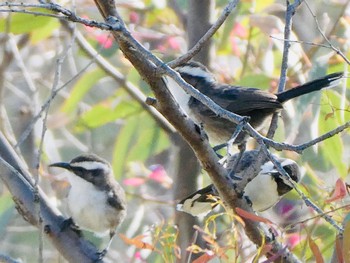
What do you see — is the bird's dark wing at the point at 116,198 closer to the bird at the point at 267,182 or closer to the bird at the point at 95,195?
the bird at the point at 95,195

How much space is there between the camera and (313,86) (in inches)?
166

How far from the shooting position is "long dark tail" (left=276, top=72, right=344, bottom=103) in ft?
13.4

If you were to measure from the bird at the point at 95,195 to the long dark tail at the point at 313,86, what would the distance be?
1262 millimetres

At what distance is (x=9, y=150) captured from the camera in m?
3.75

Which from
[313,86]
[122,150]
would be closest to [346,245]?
[313,86]

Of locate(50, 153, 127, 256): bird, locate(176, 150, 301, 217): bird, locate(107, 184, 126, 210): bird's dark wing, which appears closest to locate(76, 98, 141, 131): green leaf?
locate(50, 153, 127, 256): bird

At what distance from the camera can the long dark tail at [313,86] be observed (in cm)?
409

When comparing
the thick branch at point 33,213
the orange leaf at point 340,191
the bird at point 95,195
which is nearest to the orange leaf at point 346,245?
the orange leaf at point 340,191

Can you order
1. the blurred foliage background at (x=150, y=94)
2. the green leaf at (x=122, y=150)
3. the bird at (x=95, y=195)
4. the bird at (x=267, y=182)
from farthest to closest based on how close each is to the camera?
the green leaf at (x=122, y=150) → the bird at (x=95, y=195) → the blurred foliage background at (x=150, y=94) → the bird at (x=267, y=182)

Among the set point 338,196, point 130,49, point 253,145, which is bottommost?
point 338,196

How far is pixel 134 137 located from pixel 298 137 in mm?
1062

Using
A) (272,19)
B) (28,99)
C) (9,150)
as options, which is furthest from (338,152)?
(28,99)

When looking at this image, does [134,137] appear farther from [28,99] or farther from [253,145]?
[28,99]

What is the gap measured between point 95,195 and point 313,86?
1.62 meters
